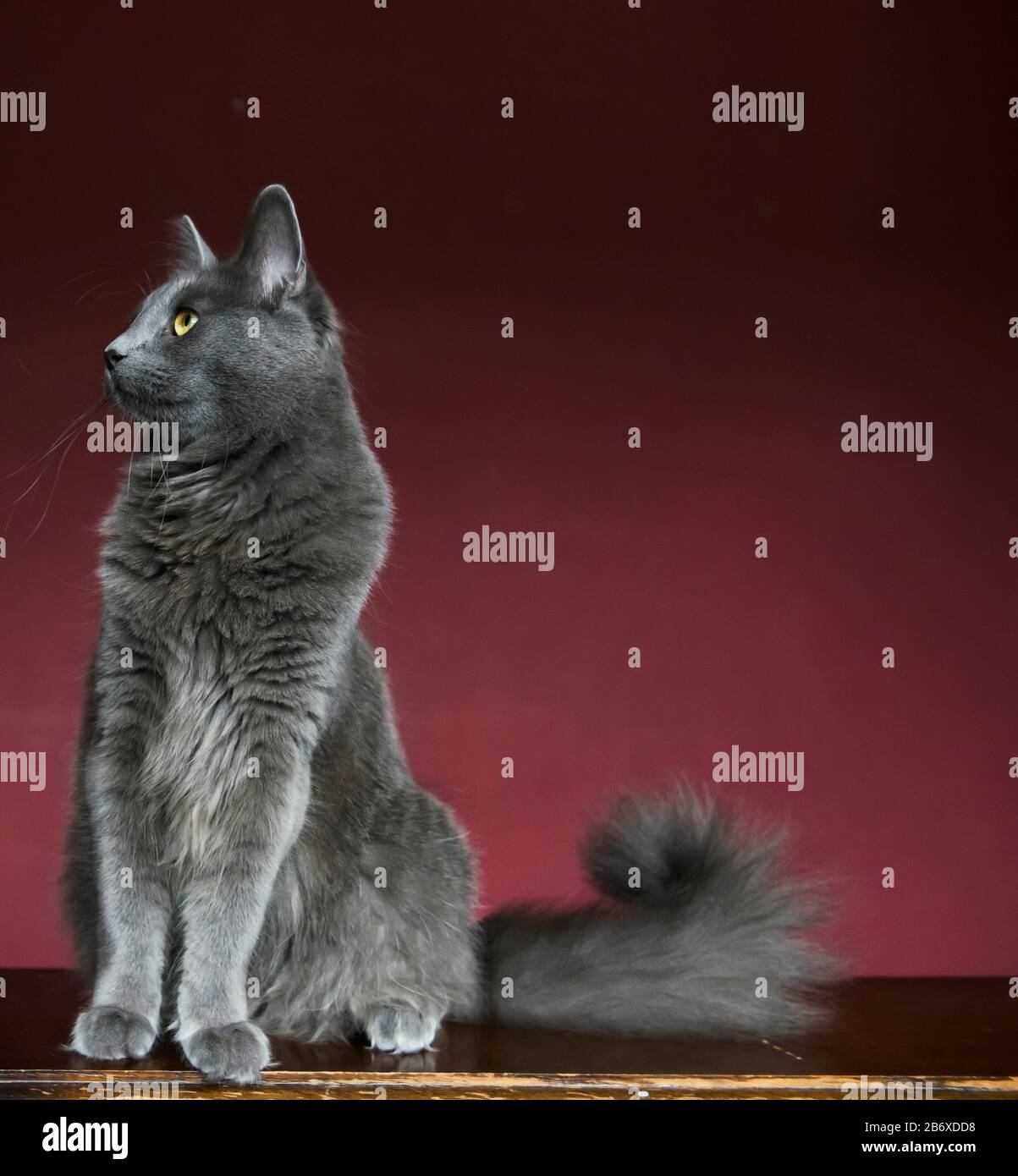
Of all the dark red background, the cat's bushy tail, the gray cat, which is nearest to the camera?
the gray cat

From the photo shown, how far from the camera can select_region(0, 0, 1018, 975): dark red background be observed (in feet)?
10.2

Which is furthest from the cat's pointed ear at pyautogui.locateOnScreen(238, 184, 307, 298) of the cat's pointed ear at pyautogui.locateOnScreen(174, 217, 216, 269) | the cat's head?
the cat's pointed ear at pyautogui.locateOnScreen(174, 217, 216, 269)

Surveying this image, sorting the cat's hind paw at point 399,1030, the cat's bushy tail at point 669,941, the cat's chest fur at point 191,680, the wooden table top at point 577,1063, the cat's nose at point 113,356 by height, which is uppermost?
the cat's nose at point 113,356

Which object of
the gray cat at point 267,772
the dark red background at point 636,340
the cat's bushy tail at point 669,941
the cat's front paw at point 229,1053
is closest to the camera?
the cat's front paw at point 229,1053

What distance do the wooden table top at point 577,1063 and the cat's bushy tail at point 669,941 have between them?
0.13ft

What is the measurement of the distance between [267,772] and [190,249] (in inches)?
28.4

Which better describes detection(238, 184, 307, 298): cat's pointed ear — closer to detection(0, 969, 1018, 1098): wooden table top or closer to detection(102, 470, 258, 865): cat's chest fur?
detection(102, 470, 258, 865): cat's chest fur

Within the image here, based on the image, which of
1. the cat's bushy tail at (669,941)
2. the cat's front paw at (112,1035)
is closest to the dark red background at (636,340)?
the cat's bushy tail at (669,941)

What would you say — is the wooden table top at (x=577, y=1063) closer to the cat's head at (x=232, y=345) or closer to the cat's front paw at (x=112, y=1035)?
the cat's front paw at (x=112, y=1035)

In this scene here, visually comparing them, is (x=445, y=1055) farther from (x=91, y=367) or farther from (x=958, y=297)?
(x=958, y=297)

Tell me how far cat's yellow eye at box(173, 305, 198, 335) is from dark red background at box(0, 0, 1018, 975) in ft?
4.32

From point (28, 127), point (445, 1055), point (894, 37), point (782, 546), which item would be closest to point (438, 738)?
point (782, 546)

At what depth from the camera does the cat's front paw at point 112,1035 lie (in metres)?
1.63

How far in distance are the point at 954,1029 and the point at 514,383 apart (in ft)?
5.65
